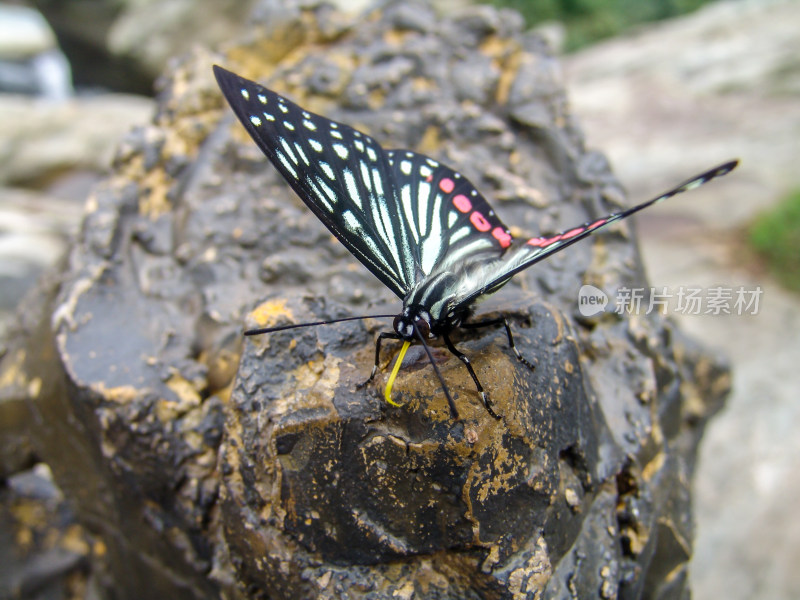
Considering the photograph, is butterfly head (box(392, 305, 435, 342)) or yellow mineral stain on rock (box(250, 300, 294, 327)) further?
yellow mineral stain on rock (box(250, 300, 294, 327))

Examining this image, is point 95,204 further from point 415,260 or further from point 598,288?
point 598,288

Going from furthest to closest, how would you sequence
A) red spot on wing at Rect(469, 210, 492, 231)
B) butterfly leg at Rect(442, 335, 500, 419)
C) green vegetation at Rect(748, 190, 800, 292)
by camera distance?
green vegetation at Rect(748, 190, 800, 292), red spot on wing at Rect(469, 210, 492, 231), butterfly leg at Rect(442, 335, 500, 419)

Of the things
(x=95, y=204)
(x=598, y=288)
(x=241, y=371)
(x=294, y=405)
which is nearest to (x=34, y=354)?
(x=95, y=204)

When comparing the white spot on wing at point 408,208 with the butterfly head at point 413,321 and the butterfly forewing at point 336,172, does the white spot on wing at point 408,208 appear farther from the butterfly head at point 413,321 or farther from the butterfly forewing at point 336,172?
the butterfly head at point 413,321

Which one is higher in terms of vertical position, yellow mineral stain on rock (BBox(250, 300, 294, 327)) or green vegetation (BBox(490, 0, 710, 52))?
yellow mineral stain on rock (BBox(250, 300, 294, 327))

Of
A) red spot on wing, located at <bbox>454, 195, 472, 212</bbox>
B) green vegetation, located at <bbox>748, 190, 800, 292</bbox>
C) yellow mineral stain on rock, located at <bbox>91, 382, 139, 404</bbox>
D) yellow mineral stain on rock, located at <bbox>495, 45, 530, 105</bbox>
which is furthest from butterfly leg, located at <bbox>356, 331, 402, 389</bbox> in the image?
green vegetation, located at <bbox>748, 190, 800, 292</bbox>

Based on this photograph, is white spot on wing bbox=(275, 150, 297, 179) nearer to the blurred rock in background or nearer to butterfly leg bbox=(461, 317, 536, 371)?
butterfly leg bbox=(461, 317, 536, 371)
